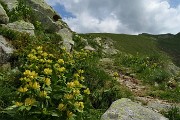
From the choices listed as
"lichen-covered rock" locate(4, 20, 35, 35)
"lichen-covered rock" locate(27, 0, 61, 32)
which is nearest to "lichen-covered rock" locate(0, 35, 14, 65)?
"lichen-covered rock" locate(4, 20, 35, 35)

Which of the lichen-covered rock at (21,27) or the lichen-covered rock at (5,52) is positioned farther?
the lichen-covered rock at (21,27)

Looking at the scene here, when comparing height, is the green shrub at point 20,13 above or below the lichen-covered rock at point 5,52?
above

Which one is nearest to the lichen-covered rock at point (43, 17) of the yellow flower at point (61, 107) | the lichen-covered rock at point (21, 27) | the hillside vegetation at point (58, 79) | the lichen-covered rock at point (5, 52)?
the hillside vegetation at point (58, 79)

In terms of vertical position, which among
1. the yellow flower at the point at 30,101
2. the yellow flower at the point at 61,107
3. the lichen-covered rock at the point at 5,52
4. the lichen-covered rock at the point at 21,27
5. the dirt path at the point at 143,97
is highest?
the lichen-covered rock at the point at 21,27

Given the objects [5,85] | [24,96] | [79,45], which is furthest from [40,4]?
[24,96]

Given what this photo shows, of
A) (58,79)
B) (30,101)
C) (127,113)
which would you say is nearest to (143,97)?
(127,113)

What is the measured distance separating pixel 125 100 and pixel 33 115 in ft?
12.8

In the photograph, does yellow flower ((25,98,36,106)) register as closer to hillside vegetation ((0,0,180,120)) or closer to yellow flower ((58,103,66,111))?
hillside vegetation ((0,0,180,120))

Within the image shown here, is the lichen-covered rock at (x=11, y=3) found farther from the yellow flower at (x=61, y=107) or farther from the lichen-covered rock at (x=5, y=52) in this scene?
the yellow flower at (x=61, y=107)

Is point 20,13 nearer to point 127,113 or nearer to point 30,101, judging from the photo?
point 127,113

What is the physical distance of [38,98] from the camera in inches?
301

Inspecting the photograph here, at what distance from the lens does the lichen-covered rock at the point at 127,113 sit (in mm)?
9680

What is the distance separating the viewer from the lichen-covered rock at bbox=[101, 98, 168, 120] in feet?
31.8

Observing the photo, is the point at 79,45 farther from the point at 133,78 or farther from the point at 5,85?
the point at 5,85
